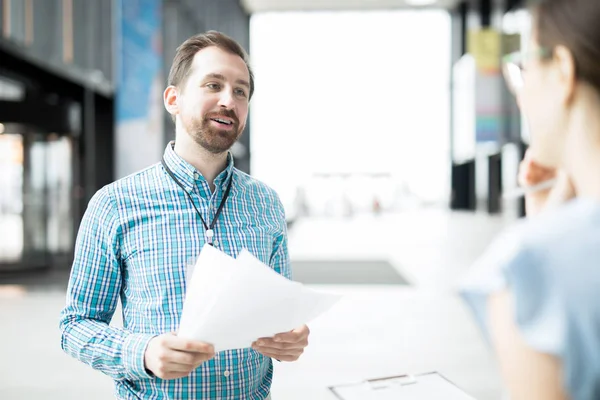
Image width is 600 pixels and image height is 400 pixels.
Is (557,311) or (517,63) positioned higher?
(517,63)

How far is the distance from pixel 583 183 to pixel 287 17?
2069 centimetres

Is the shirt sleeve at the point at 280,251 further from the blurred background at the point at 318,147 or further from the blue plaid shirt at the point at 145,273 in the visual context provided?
the blurred background at the point at 318,147

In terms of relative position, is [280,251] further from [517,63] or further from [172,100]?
[517,63]

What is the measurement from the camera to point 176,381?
1321 millimetres

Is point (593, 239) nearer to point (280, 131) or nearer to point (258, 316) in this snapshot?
point (258, 316)

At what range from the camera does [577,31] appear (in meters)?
0.64

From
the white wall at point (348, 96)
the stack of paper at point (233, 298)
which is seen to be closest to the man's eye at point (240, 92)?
the stack of paper at point (233, 298)

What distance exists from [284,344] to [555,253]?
0.77 m

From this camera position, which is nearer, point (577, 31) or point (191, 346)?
point (577, 31)

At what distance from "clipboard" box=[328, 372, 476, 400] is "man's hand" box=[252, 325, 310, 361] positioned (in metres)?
0.18

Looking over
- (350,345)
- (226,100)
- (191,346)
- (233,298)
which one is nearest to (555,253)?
(233,298)

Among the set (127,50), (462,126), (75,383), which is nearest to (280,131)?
(462,126)

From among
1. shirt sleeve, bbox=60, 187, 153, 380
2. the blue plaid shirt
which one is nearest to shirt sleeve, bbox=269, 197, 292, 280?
the blue plaid shirt

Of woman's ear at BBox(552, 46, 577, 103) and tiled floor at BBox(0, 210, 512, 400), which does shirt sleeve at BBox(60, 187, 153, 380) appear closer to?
tiled floor at BBox(0, 210, 512, 400)
